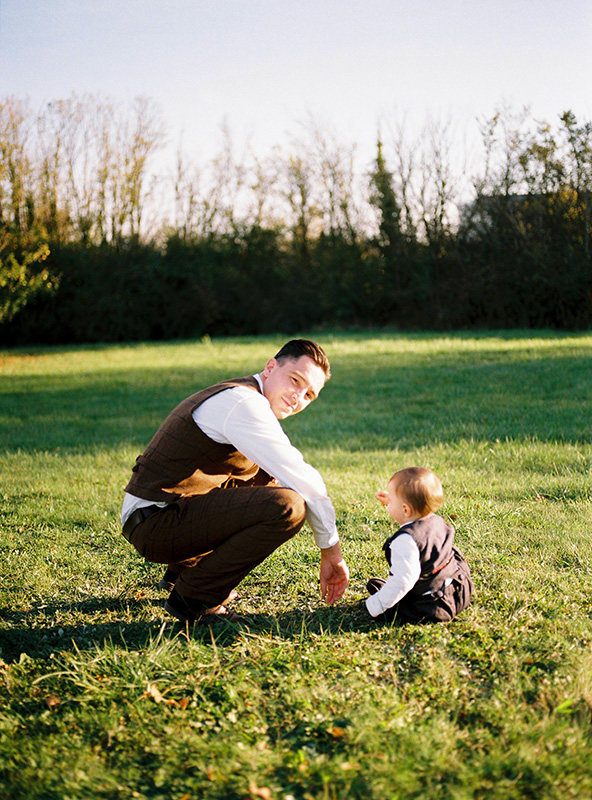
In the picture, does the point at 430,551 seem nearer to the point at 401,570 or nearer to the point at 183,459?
the point at 401,570

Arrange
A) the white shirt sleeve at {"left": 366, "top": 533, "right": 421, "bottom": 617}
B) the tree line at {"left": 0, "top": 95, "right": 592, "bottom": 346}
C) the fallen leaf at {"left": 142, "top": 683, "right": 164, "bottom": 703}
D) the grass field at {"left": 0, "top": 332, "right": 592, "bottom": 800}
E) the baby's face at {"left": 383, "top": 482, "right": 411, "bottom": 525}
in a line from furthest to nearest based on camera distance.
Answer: the tree line at {"left": 0, "top": 95, "right": 592, "bottom": 346} < the baby's face at {"left": 383, "top": 482, "right": 411, "bottom": 525} < the white shirt sleeve at {"left": 366, "top": 533, "right": 421, "bottom": 617} < the fallen leaf at {"left": 142, "top": 683, "right": 164, "bottom": 703} < the grass field at {"left": 0, "top": 332, "right": 592, "bottom": 800}

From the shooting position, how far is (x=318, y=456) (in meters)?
6.20

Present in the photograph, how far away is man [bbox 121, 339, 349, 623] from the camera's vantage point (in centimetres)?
270

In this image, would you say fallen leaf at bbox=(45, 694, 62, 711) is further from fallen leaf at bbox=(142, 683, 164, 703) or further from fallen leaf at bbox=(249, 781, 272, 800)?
fallen leaf at bbox=(249, 781, 272, 800)

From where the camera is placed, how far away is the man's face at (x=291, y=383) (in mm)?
2832

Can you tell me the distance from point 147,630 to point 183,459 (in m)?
0.84

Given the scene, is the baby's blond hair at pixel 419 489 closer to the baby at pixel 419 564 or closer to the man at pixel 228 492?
the baby at pixel 419 564

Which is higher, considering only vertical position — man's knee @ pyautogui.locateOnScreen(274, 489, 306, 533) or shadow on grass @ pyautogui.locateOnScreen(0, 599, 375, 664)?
man's knee @ pyautogui.locateOnScreen(274, 489, 306, 533)

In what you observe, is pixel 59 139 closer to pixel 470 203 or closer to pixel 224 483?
pixel 470 203

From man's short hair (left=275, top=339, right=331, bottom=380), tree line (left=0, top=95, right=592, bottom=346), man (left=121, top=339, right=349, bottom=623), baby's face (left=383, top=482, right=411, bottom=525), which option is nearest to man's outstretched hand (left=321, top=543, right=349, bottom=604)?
man (left=121, top=339, right=349, bottom=623)

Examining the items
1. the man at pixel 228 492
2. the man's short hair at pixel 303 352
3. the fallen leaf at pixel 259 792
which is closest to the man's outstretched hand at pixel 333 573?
the man at pixel 228 492

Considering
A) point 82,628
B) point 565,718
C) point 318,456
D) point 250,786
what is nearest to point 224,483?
point 82,628

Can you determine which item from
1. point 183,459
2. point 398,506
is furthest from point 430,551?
point 183,459

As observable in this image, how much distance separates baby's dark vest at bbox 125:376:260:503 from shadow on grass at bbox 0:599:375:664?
2.03 feet
